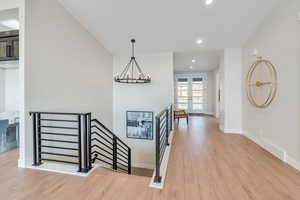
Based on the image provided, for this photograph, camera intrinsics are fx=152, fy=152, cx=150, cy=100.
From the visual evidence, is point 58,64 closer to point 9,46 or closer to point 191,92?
point 9,46

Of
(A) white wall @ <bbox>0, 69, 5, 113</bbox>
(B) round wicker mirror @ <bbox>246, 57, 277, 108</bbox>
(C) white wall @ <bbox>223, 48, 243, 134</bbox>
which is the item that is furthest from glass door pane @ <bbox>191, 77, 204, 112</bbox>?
(A) white wall @ <bbox>0, 69, 5, 113</bbox>

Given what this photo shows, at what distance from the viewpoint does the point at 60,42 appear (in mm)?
3465

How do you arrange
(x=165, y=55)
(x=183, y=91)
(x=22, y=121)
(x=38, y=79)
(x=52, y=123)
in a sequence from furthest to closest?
1. (x=183, y=91)
2. (x=165, y=55)
3. (x=52, y=123)
4. (x=38, y=79)
5. (x=22, y=121)

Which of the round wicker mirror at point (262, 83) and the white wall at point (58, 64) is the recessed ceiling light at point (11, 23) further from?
the round wicker mirror at point (262, 83)

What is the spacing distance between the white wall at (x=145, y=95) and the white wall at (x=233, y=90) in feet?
5.91

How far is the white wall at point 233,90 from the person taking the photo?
484 cm

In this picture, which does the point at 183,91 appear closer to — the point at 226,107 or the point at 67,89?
the point at 226,107

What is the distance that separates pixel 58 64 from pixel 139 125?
3.49 meters

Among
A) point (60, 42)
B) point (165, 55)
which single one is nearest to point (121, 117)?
point (165, 55)

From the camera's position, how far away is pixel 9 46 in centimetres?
303

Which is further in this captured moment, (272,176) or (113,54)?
(113,54)

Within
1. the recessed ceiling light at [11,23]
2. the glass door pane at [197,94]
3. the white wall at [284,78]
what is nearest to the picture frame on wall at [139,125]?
the white wall at [284,78]

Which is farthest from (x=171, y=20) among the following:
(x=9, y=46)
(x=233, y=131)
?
(x=233, y=131)

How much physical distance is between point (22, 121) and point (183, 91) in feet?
27.7
